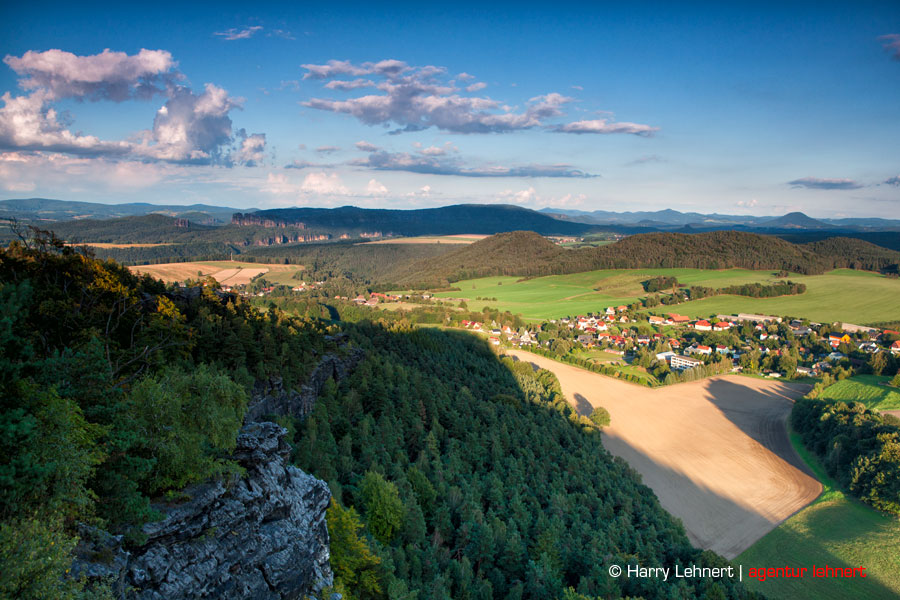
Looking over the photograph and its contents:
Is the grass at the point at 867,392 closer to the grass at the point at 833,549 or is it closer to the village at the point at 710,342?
the village at the point at 710,342

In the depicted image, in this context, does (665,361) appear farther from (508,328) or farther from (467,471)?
(467,471)

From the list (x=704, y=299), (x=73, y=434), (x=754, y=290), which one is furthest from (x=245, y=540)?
(x=754, y=290)

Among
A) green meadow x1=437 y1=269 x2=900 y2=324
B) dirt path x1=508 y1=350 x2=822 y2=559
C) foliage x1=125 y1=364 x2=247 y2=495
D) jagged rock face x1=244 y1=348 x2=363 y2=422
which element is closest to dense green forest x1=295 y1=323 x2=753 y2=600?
jagged rock face x1=244 y1=348 x2=363 y2=422

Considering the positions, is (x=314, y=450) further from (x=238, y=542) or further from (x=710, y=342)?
(x=710, y=342)

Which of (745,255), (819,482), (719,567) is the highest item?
(745,255)

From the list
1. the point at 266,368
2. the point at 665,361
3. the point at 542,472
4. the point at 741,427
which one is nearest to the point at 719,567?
the point at 542,472

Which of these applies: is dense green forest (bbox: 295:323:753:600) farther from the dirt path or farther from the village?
the village
